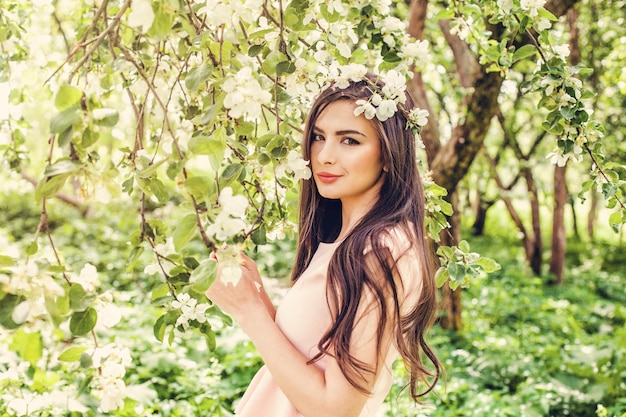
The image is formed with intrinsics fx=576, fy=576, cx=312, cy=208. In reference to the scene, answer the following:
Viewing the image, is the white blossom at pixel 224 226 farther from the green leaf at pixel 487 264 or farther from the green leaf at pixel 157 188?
the green leaf at pixel 487 264

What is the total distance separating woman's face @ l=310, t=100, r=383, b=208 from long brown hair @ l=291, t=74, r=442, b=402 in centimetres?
2

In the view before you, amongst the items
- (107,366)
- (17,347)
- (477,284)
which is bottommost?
(477,284)

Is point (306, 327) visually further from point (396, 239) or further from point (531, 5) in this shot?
point (531, 5)

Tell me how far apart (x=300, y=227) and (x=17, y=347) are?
219cm

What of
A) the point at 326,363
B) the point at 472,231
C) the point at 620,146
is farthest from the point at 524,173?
the point at 326,363

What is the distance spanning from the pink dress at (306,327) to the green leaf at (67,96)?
32.6 inches

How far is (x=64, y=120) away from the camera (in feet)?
2.51

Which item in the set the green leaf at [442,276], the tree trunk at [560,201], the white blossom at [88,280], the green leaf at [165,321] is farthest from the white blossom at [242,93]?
the tree trunk at [560,201]

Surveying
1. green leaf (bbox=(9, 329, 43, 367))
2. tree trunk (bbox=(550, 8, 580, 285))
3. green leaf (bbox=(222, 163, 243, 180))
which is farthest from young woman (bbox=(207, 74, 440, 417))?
tree trunk (bbox=(550, 8, 580, 285))

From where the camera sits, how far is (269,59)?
1.13 metres

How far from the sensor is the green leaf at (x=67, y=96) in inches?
30.1

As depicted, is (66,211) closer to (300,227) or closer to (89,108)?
(300,227)

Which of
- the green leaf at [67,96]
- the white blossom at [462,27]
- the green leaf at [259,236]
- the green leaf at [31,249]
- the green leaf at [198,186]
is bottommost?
the green leaf at [259,236]

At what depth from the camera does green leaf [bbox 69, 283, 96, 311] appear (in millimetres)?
840
